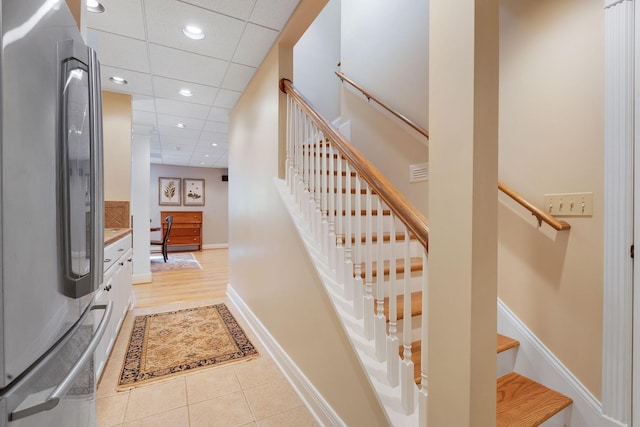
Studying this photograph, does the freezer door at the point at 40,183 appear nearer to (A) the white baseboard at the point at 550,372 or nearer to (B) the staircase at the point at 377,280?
(B) the staircase at the point at 377,280

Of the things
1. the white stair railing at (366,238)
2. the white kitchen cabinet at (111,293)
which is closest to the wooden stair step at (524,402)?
the white stair railing at (366,238)

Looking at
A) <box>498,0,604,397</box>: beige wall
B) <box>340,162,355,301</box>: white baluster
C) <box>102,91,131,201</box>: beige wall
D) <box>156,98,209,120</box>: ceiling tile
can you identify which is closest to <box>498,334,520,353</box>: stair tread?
<box>498,0,604,397</box>: beige wall

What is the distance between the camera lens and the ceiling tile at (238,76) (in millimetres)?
2664

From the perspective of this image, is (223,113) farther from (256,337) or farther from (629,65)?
(629,65)

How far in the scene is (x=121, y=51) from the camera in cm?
238

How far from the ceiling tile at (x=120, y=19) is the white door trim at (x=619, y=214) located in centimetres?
276

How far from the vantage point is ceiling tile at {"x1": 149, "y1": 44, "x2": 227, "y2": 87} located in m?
2.41

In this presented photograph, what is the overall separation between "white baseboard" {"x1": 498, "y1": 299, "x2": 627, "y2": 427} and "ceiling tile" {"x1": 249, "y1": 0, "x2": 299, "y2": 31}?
250 cm

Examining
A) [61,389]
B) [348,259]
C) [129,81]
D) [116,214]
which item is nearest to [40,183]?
[61,389]

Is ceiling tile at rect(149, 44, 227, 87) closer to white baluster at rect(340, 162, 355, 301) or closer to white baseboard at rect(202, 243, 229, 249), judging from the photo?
white baluster at rect(340, 162, 355, 301)

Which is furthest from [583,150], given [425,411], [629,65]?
[425,411]

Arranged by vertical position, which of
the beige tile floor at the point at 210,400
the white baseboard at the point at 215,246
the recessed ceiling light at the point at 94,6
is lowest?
the beige tile floor at the point at 210,400

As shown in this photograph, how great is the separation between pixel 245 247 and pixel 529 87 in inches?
112

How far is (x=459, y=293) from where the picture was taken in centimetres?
88
